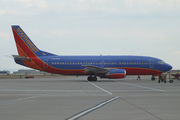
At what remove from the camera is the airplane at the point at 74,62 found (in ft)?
134

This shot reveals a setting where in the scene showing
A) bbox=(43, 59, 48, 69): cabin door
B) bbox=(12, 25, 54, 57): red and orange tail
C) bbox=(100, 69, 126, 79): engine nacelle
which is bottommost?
bbox=(100, 69, 126, 79): engine nacelle

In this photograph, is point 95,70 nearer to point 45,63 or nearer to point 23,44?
point 45,63

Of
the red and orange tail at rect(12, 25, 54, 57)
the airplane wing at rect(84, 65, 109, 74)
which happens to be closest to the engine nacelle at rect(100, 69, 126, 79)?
the airplane wing at rect(84, 65, 109, 74)

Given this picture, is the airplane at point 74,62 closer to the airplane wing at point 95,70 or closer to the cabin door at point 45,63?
the cabin door at point 45,63

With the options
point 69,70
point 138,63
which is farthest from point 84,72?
point 138,63

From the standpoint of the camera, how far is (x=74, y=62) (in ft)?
134

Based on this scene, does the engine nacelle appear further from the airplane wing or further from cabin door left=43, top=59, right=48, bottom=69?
cabin door left=43, top=59, right=48, bottom=69

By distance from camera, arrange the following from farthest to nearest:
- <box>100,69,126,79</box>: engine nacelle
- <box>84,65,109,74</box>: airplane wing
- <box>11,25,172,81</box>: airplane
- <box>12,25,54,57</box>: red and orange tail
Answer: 1. <box>12,25,54,57</box>: red and orange tail
2. <box>11,25,172,81</box>: airplane
3. <box>84,65,109,74</box>: airplane wing
4. <box>100,69,126,79</box>: engine nacelle

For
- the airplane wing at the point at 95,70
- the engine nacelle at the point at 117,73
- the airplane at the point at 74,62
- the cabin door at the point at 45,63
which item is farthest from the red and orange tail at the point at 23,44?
the engine nacelle at the point at 117,73

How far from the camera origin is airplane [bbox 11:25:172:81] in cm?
4091

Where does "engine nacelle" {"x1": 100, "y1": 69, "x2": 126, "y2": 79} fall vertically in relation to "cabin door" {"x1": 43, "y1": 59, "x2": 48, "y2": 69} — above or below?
below

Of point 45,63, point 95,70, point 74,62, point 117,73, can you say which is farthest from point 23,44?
point 117,73

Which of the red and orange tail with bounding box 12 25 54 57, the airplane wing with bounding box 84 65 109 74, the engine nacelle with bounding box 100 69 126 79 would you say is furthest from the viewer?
the red and orange tail with bounding box 12 25 54 57

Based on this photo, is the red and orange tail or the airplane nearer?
the airplane
